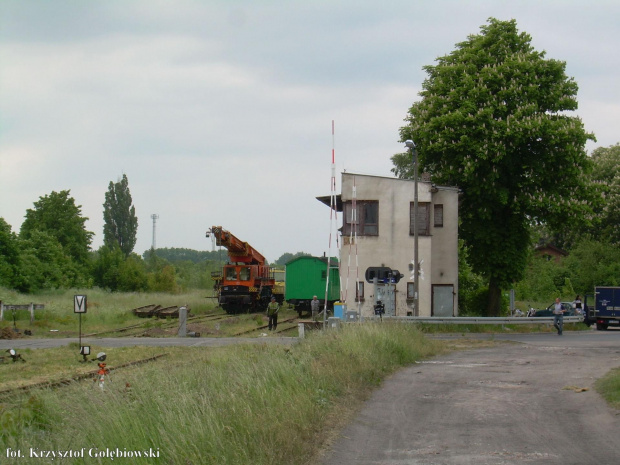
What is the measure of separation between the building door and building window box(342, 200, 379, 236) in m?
4.48

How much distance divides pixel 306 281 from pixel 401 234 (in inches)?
477

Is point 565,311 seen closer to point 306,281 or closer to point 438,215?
point 438,215

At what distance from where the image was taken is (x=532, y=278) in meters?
68.5

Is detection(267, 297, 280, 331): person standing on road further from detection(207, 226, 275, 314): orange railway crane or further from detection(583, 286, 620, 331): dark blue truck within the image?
detection(583, 286, 620, 331): dark blue truck

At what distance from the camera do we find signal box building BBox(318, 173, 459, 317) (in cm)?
3822

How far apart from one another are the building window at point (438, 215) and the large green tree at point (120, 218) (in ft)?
216

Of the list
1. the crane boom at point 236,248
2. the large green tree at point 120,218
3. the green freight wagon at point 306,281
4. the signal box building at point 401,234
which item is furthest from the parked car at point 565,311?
the large green tree at point 120,218

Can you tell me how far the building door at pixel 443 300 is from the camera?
39.2 metres

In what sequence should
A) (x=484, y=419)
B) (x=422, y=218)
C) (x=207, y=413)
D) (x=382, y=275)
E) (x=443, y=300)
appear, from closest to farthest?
(x=207, y=413), (x=484, y=419), (x=382, y=275), (x=422, y=218), (x=443, y=300)

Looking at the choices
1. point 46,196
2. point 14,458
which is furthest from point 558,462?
point 46,196

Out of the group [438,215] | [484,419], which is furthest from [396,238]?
[484,419]

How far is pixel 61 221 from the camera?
84188mm

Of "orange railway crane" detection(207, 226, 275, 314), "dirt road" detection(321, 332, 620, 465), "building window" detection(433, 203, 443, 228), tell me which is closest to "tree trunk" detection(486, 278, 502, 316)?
"building window" detection(433, 203, 443, 228)

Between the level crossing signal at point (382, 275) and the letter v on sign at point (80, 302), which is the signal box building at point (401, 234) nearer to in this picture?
the level crossing signal at point (382, 275)
